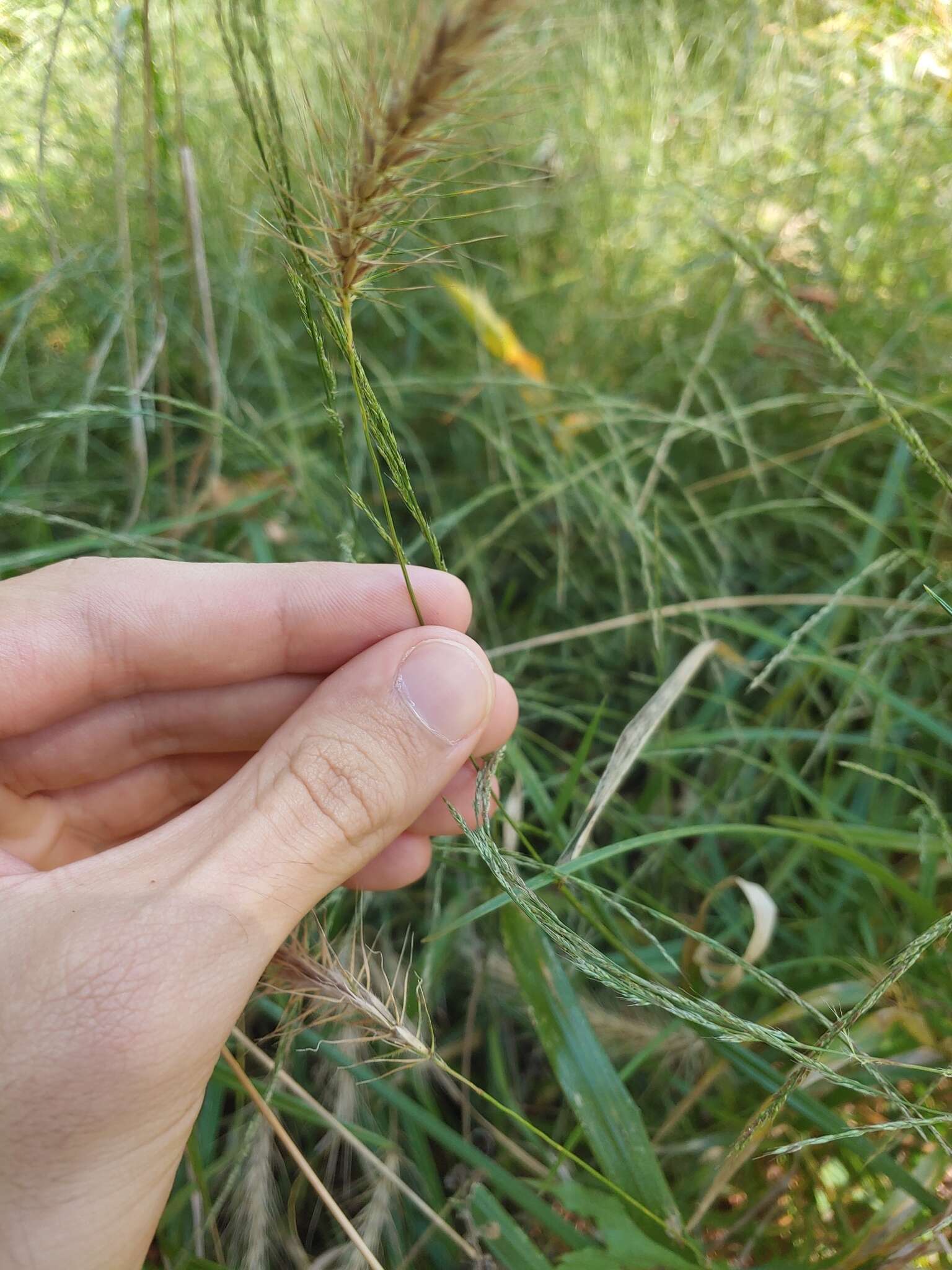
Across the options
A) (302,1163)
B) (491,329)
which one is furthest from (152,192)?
(302,1163)

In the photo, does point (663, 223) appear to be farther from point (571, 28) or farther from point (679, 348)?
point (571, 28)

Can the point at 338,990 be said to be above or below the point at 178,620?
below

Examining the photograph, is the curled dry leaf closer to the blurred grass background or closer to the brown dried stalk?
the blurred grass background

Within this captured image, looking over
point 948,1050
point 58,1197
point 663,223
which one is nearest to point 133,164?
point 663,223

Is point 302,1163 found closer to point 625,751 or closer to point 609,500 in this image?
point 625,751

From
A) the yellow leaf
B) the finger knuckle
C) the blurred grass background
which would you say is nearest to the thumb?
the finger knuckle

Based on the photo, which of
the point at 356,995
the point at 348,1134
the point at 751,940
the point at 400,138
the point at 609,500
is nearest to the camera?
the point at 400,138

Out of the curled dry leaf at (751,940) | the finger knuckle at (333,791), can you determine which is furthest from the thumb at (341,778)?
the curled dry leaf at (751,940)
